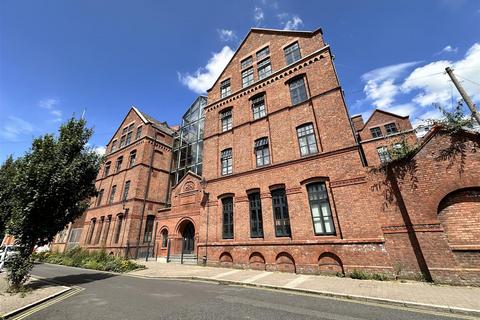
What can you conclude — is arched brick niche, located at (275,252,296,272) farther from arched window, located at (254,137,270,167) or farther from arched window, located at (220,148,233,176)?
A: arched window, located at (220,148,233,176)

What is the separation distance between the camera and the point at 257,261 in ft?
37.9

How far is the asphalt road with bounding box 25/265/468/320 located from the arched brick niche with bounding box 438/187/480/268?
12.6 feet

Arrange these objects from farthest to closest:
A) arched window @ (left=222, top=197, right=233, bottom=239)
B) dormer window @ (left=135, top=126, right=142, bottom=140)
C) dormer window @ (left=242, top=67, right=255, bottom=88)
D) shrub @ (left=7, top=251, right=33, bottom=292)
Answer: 1. dormer window @ (left=135, top=126, right=142, bottom=140)
2. dormer window @ (left=242, top=67, right=255, bottom=88)
3. arched window @ (left=222, top=197, right=233, bottom=239)
4. shrub @ (left=7, top=251, right=33, bottom=292)

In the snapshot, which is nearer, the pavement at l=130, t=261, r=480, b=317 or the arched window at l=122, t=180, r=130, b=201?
the pavement at l=130, t=261, r=480, b=317

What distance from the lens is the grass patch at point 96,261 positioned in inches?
535

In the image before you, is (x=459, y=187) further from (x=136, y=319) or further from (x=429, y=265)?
(x=136, y=319)

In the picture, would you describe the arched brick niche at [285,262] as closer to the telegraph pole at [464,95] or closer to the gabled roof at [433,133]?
the gabled roof at [433,133]

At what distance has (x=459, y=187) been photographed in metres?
7.70

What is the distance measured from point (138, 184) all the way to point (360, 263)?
65.5 feet

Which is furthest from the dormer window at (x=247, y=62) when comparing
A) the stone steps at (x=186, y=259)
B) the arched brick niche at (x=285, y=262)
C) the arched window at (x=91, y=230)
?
the arched window at (x=91, y=230)

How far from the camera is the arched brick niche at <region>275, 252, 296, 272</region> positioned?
1041cm

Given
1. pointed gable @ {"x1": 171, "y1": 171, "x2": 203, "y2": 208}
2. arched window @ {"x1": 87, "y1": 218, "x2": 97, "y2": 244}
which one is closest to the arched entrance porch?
pointed gable @ {"x1": 171, "y1": 171, "x2": 203, "y2": 208}

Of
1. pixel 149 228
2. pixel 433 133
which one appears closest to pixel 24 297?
pixel 149 228

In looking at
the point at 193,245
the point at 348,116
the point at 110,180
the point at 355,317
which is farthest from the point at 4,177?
the point at 348,116
